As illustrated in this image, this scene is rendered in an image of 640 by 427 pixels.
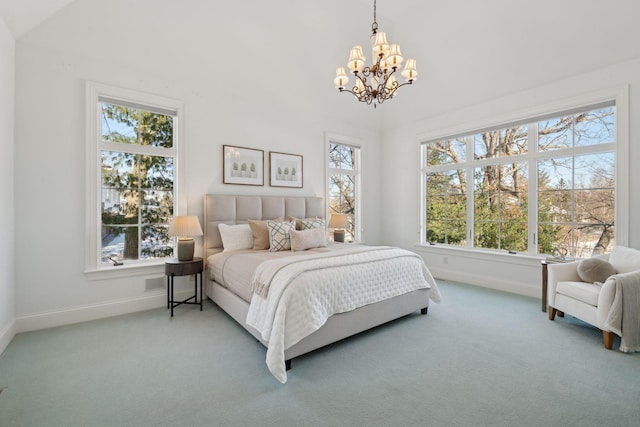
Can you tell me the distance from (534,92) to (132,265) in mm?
5496

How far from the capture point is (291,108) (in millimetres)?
4691

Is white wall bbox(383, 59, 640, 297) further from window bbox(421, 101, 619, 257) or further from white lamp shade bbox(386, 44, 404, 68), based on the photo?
white lamp shade bbox(386, 44, 404, 68)

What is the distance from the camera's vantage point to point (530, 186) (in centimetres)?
412

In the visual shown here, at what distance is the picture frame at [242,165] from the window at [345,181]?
133 centimetres

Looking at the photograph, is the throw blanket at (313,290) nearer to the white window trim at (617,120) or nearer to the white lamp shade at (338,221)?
the white lamp shade at (338,221)

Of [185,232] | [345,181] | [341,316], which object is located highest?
[345,181]

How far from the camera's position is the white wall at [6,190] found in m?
2.50

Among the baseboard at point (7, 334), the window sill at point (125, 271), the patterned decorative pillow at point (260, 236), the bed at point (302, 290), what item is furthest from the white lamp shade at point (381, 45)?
the baseboard at point (7, 334)

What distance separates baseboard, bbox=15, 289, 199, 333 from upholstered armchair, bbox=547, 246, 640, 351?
4191 mm

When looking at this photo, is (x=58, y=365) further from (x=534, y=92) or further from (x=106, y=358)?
(x=534, y=92)

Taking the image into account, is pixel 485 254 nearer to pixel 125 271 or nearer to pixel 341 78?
pixel 341 78

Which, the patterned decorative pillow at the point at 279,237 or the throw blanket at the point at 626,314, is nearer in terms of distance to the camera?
the throw blanket at the point at 626,314

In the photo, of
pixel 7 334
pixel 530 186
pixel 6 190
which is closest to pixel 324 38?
pixel 530 186

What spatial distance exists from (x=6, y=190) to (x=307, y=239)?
9.32 feet
